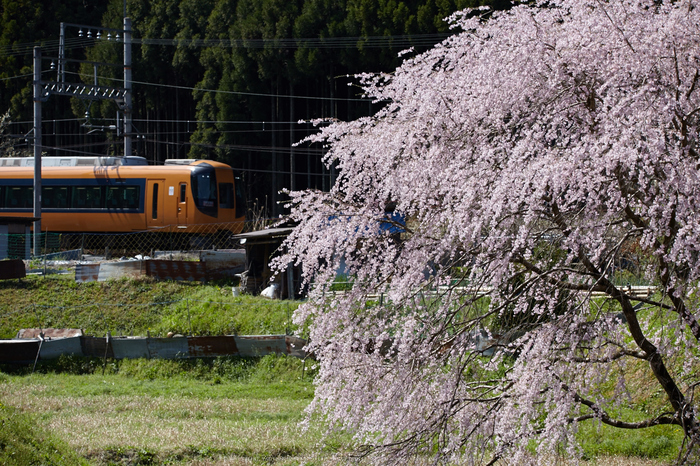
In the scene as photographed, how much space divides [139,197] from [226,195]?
2.66 m

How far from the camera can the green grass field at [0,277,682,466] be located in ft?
25.2

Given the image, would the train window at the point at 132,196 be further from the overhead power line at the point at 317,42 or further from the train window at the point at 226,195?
the overhead power line at the point at 317,42

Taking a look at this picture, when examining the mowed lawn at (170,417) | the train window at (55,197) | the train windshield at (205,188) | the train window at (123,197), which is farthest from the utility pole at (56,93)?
the mowed lawn at (170,417)

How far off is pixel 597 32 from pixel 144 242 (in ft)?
63.4

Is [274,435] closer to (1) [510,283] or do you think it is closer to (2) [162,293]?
(1) [510,283]

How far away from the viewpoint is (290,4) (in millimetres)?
26094

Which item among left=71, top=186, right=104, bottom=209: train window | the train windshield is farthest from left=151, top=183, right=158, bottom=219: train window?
left=71, top=186, right=104, bottom=209: train window

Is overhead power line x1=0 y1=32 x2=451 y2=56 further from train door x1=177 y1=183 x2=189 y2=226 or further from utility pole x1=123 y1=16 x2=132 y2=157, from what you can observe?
train door x1=177 y1=183 x2=189 y2=226

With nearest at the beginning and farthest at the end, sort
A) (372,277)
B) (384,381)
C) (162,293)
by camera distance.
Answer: (384,381) → (372,277) → (162,293)

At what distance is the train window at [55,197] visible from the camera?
76.3 ft

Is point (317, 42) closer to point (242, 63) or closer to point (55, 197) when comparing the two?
point (242, 63)

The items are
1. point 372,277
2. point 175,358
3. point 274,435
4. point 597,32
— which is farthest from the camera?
point 175,358

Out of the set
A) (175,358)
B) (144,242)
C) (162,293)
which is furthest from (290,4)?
(175,358)

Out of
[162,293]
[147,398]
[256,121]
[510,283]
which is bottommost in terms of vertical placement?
[147,398]
